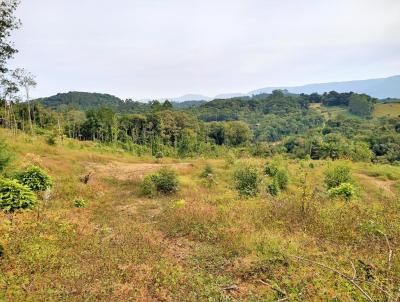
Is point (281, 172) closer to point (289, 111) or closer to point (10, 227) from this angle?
point (10, 227)

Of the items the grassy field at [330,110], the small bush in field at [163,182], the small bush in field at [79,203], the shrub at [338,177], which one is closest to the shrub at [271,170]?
the shrub at [338,177]

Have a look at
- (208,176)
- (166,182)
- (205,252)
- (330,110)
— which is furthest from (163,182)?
(330,110)

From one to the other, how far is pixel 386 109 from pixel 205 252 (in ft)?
429

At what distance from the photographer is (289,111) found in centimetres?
13100

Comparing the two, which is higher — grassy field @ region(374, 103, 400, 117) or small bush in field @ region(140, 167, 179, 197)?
grassy field @ region(374, 103, 400, 117)

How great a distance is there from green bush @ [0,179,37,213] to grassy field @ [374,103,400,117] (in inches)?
4763

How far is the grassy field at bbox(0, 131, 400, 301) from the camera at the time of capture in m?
5.99

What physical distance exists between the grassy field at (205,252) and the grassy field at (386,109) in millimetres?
116586

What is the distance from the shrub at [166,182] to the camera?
1622 centimetres

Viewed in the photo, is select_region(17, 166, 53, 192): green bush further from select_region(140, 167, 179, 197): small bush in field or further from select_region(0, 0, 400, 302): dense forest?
select_region(140, 167, 179, 197): small bush in field

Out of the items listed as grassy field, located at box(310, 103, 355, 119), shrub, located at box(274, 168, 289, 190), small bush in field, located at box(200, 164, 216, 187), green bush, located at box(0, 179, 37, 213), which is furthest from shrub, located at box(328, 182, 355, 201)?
grassy field, located at box(310, 103, 355, 119)

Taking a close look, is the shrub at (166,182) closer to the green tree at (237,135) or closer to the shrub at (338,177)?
the shrub at (338,177)

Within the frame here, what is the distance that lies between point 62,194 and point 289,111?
126 m

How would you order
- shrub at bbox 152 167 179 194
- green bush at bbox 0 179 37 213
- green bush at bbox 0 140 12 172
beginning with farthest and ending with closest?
1. shrub at bbox 152 167 179 194
2. green bush at bbox 0 140 12 172
3. green bush at bbox 0 179 37 213
